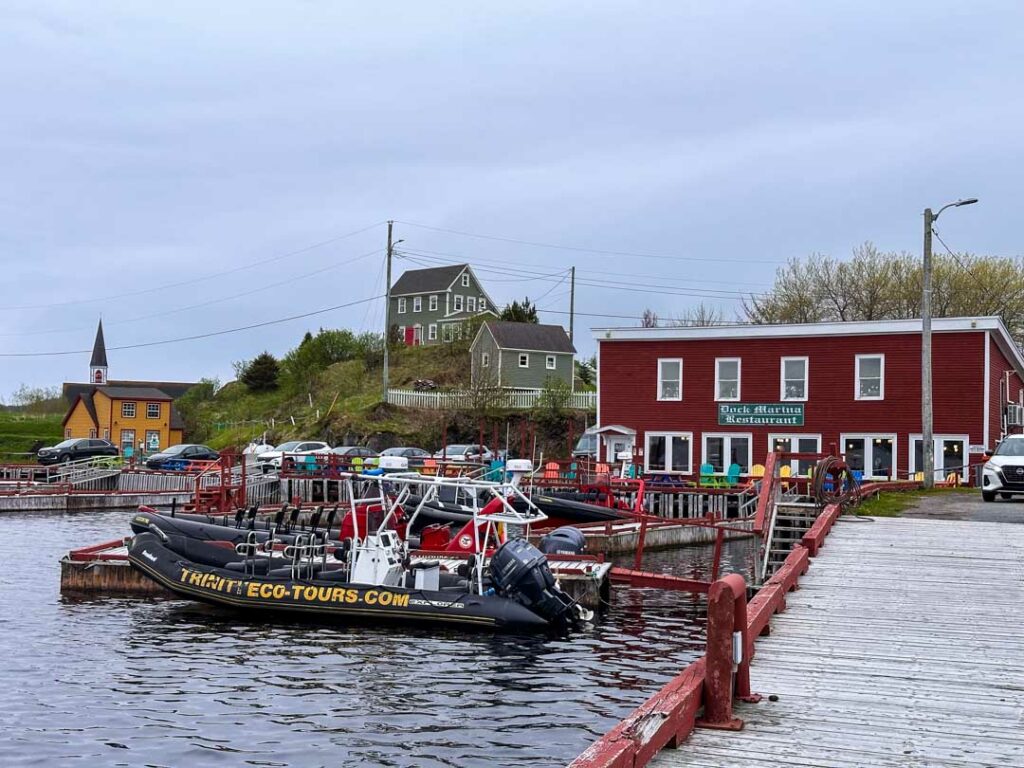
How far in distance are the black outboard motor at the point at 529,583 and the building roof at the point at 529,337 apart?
61.8m

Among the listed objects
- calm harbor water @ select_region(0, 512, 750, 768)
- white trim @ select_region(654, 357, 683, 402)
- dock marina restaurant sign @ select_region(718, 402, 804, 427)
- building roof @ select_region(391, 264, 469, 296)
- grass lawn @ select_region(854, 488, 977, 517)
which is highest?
building roof @ select_region(391, 264, 469, 296)

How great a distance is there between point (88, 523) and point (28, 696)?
2866 cm

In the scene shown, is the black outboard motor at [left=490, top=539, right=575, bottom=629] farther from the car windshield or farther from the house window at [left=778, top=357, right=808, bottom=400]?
the house window at [left=778, top=357, right=808, bottom=400]

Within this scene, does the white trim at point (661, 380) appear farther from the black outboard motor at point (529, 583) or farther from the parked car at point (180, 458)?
Answer: the black outboard motor at point (529, 583)

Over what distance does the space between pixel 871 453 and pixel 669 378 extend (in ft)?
28.6

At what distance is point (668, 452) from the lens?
48250 mm

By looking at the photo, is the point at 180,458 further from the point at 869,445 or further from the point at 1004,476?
the point at 1004,476

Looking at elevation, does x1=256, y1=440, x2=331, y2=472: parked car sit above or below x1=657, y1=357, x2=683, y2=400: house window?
below

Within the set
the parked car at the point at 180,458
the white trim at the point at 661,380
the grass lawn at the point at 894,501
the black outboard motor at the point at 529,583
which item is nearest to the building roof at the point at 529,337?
the parked car at the point at 180,458

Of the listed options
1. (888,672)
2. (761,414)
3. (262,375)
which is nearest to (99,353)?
(262,375)

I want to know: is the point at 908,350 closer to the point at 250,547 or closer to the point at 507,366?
the point at 250,547

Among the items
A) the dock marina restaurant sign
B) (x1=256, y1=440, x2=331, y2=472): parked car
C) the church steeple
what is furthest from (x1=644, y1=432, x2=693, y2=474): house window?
the church steeple

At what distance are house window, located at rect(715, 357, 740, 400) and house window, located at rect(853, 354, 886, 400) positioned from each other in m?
4.77

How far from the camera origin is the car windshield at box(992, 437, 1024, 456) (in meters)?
31.1
